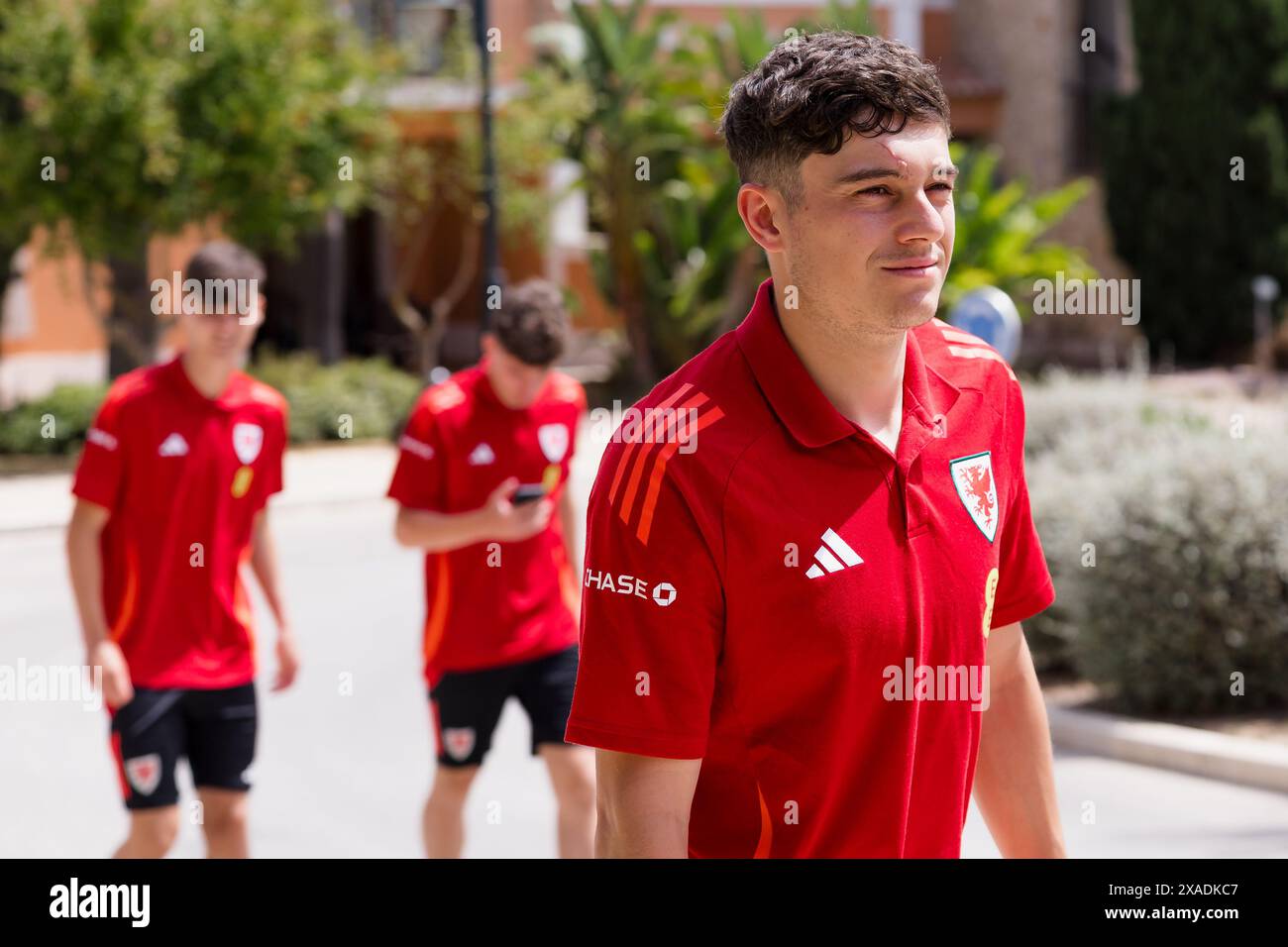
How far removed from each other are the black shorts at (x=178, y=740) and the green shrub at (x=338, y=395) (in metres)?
15.9

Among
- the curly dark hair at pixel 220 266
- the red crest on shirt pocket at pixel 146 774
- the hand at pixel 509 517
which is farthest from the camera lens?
the hand at pixel 509 517

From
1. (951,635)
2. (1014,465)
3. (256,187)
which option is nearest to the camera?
(951,635)

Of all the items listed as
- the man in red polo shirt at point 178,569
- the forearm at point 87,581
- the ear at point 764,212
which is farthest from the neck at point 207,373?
the ear at point 764,212

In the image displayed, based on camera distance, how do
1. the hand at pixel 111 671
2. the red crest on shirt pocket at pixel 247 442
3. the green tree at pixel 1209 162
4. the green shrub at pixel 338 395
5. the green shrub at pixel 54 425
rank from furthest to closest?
the green tree at pixel 1209 162, the green shrub at pixel 338 395, the green shrub at pixel 54 425, the red crest on shirt pocket at pixel 247 442, the hand at pixel 111 671

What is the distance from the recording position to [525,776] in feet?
27.4

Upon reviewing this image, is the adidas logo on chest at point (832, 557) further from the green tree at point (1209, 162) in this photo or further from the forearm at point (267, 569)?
the green tree at point (1209, 162)

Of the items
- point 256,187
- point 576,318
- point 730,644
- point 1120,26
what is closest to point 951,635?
point 730,644

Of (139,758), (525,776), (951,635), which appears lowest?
(525,776)

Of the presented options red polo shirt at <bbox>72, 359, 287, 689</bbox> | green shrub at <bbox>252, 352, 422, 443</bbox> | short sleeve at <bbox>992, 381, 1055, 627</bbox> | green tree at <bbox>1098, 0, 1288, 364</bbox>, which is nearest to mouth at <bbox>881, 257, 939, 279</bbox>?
short sleeve at <bbox>992, 381, 1055, 627</bbox>

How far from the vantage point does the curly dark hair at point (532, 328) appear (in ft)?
20.8
